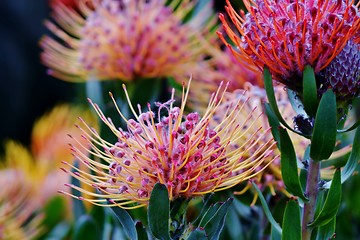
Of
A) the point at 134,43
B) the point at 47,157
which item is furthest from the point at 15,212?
the point at 47,157

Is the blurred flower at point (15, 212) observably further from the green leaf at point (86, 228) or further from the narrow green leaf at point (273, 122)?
the narrow green leaf at point (273, 122)

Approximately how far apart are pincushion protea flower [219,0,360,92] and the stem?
121 mm

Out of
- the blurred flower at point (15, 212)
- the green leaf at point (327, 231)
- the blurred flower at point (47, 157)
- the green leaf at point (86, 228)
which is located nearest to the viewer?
the green leaf at point (327, 231)

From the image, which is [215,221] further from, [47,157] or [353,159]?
[47,157]

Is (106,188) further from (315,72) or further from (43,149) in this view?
(43,149)

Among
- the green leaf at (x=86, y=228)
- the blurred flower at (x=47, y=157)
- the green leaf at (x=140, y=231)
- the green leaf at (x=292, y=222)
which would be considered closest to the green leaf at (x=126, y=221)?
the green leaf at (x=140, y=231)

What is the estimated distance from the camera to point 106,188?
3.21 feet

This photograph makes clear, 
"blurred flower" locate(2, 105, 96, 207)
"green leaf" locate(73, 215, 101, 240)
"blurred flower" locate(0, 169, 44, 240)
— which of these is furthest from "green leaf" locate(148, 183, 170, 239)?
"blurred flower" locate(2, 105, 96, 207)

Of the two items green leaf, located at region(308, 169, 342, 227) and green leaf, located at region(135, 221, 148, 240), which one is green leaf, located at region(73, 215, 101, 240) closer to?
green leaf, located at region(135, 221, 148, 240)

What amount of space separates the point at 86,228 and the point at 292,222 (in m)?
0.59

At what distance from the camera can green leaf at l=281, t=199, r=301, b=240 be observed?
916 millimetres

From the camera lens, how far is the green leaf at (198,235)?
2.88 feet

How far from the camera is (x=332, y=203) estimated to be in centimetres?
91

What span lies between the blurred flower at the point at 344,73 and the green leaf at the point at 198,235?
247mm
